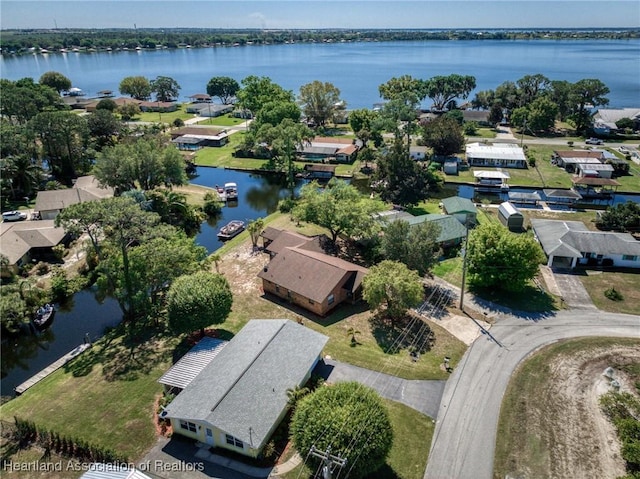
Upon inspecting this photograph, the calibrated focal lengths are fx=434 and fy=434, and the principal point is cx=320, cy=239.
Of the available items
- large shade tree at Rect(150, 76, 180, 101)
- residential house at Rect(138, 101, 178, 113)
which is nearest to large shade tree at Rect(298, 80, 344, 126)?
residential house at Rect(138, 101, 178, 113)

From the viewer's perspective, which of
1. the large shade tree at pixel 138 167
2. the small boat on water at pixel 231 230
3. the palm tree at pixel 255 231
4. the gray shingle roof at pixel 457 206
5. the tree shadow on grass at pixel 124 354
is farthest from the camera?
the large shade tree at pixel 138 167

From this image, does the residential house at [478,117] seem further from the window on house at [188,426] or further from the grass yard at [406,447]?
the window on house at [188,426]

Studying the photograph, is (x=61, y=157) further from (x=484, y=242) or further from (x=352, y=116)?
(x=484, y=242)

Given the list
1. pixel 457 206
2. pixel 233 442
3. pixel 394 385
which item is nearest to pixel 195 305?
pixel 233 442

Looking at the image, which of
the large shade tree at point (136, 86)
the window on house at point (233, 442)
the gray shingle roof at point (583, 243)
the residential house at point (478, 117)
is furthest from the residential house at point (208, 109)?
the window on house at point (233, 442)

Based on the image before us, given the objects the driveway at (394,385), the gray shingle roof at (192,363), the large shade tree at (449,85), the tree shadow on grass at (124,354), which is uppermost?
the large shade tree at (449,85)

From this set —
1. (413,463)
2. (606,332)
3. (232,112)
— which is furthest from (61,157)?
(606,332)
